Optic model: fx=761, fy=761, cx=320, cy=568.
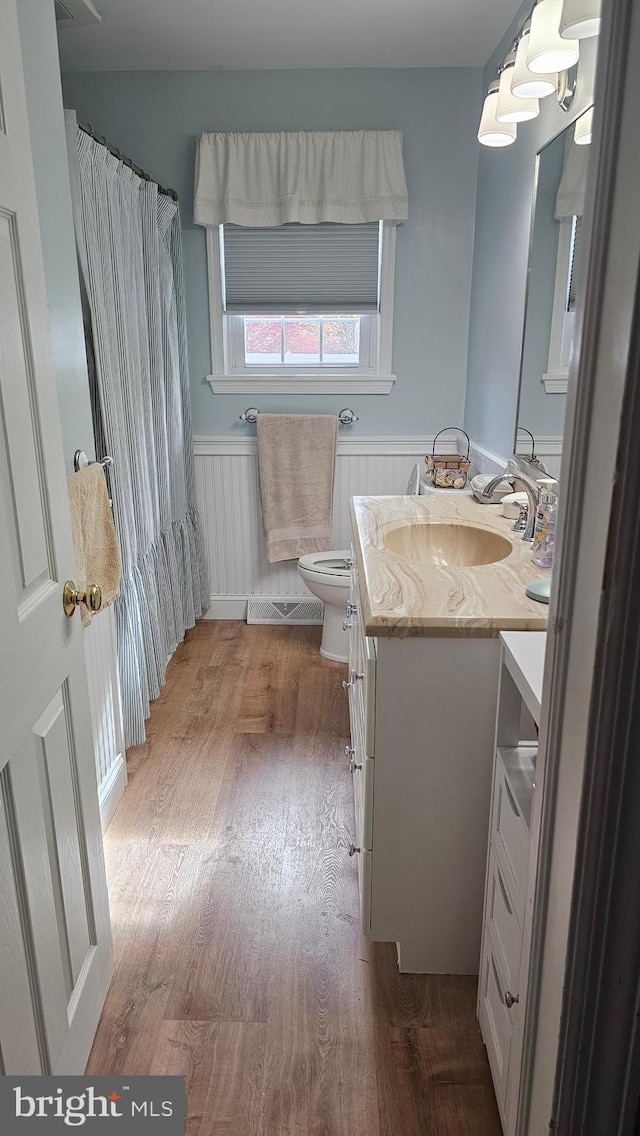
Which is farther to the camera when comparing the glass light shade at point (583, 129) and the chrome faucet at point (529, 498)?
the chrome faucet at point (529, 498)

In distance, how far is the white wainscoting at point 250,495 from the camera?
141 inches

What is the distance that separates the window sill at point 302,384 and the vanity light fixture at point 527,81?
1.65m

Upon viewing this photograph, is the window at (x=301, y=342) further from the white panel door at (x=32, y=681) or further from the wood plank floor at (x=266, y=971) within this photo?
the white panel door at (x=32, y=681)

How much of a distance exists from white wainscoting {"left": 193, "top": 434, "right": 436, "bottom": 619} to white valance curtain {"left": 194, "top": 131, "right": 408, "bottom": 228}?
3.15 feet

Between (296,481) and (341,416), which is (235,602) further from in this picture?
(341,416)

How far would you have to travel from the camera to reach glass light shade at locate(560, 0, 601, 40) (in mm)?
1447

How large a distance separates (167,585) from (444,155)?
Answer: 216 centimetres

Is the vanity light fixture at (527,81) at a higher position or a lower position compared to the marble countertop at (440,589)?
higher

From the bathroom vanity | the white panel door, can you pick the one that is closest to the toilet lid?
the bathroom vanity

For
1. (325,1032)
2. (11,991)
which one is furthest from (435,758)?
(11,991)

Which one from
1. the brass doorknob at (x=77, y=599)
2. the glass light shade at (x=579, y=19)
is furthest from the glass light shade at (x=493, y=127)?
the brass doorknob at (x=77, y=599)

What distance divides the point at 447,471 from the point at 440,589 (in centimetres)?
153

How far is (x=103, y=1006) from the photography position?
160cm

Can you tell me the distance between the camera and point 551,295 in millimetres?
2121
